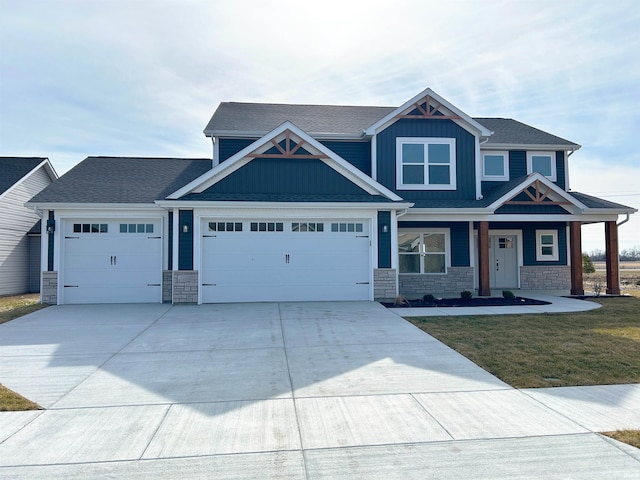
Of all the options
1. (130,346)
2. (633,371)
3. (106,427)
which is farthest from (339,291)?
(106,427)

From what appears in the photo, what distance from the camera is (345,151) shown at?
15.1 meters

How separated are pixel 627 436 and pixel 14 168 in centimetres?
2183

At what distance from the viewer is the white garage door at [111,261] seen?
12625mm

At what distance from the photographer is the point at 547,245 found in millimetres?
16797

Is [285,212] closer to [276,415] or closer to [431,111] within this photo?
[431,111]

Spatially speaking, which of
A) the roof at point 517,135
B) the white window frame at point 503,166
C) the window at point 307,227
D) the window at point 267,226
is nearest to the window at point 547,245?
the white window frame at point 503,166

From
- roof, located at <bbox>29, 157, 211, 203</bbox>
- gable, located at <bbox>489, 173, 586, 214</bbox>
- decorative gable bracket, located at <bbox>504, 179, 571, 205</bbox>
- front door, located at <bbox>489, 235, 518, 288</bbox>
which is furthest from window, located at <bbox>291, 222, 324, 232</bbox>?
front door, located at <bbox>489, 235, 518, 288</bbox>

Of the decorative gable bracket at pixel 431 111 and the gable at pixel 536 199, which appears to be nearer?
the gable at pixel 536 199

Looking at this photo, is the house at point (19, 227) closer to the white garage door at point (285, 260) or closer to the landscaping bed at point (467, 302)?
the white garage door at point (285, 260)

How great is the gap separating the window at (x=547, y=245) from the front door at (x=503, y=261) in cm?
94

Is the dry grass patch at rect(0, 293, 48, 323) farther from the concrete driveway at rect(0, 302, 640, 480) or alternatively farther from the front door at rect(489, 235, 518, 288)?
the front door at rect(489, 235, 518, 288)

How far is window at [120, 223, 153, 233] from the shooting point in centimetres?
1284

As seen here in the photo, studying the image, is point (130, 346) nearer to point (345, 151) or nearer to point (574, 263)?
point (345, 151)

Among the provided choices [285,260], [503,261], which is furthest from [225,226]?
[503,261]
